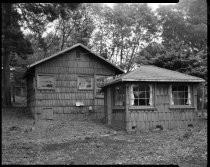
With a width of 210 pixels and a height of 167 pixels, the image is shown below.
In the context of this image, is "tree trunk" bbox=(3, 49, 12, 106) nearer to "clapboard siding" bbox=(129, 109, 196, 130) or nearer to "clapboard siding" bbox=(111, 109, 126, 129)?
"clapboard siding" bbox=(111, 109, 126, 129)

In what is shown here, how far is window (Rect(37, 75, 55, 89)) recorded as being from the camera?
20703 millimetres

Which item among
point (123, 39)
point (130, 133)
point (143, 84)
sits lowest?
point (130, 133)

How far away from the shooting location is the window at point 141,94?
16062 mm

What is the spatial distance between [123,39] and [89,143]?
102 ft

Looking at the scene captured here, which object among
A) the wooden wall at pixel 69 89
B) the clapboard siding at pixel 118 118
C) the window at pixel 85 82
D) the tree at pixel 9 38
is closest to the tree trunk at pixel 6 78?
the tree at pixel 9 38

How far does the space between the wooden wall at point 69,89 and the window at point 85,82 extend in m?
0.25

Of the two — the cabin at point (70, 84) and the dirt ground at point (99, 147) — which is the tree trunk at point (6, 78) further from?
the dirt ground at point (99, 147)

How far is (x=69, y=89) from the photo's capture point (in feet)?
70.2

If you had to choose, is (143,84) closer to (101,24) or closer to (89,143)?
(89,143)

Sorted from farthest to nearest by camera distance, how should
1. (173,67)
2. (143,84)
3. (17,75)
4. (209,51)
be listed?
(17,75), (173,67), (143,84), (209,51)

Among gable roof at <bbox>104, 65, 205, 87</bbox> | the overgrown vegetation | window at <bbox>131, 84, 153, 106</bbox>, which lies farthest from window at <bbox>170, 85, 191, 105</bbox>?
the overgrown vegetation

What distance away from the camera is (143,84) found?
16188 millimetres

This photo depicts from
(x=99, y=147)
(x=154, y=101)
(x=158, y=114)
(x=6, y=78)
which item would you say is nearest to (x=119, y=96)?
(x=154, y=101)

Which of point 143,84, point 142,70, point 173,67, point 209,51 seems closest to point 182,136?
point 143,84
